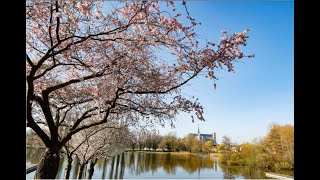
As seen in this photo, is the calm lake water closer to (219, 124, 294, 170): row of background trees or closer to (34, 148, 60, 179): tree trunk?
(219, 124, 294, 170): row of background trees

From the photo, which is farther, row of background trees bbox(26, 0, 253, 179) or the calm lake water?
the calm lake water

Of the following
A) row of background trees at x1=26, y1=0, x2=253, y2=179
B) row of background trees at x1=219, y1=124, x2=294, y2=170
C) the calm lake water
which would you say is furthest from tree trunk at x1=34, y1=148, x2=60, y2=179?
row of background trees at x1=219, y1=124, x2=294, y2=170

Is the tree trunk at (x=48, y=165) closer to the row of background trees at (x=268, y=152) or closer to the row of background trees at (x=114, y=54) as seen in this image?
the row of background trees at (x=114, y=54)

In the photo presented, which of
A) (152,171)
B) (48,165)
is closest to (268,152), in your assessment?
(152,171)

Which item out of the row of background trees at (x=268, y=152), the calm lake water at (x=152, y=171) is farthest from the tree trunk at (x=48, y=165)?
the row of background trees at (x=268, y=152)

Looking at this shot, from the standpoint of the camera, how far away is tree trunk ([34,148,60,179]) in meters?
3.06

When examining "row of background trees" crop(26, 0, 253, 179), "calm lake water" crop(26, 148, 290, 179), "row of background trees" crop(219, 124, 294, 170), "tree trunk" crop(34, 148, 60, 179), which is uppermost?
"row of background trees" crop(26, 0, 253, 179)

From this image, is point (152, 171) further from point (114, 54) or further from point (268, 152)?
point (114, 54)

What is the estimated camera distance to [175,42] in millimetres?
2766
